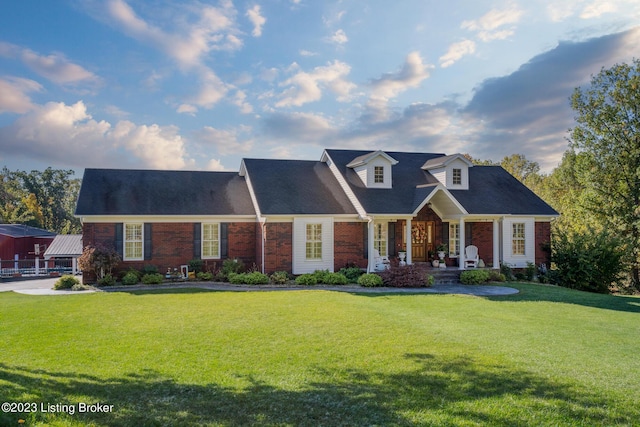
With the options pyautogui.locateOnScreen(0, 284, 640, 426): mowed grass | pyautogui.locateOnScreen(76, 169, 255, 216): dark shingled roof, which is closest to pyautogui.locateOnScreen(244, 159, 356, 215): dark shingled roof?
pyautogui.locateOnScreen(76, 169, 255, 216): dark shingled roof

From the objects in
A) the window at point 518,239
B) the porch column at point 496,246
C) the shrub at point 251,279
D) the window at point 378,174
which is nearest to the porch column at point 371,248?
the window at point 378,174

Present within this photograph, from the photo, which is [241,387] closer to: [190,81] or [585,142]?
[190,81]

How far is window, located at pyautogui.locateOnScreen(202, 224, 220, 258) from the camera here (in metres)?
21.7

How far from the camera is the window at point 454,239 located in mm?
23719

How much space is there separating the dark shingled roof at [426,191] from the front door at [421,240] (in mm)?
1900

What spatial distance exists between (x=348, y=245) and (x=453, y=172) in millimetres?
8415

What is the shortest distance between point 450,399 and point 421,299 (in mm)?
9484

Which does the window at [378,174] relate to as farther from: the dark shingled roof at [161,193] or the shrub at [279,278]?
the shrub at [279,278]

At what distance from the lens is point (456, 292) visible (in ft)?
57.5

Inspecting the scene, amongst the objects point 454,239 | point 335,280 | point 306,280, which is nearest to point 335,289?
point 335,280

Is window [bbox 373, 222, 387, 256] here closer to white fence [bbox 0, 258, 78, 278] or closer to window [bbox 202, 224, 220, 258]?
window [bbox 202, 224, 220, 258]

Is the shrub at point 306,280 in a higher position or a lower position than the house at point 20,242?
lower

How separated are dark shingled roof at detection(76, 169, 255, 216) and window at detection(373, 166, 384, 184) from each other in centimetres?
691

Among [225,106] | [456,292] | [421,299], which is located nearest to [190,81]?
[225,106]
